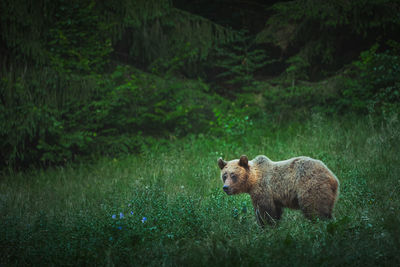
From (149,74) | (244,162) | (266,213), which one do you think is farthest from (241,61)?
(266,213)

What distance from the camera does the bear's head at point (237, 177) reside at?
14.0 ft

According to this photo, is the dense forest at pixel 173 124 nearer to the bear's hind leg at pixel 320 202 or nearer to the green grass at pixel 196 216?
Answer: the green grass at pixel 196 216

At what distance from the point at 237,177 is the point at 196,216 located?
79 centimetres

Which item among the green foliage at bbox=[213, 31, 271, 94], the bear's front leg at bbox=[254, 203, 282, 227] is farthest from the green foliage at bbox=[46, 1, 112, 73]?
the bear's front leg at bbox=[254, 203, 282, 227]

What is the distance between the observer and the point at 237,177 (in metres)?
4.30

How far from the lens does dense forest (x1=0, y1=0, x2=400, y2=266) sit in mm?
3555

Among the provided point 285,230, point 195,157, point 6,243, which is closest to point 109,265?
point 6,243

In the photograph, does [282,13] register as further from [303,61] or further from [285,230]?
[285,230]

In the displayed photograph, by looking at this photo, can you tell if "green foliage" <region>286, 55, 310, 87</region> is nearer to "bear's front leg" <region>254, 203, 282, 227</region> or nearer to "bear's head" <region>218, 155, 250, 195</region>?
"bear's head" <region>218, 155, 250, 195</region>

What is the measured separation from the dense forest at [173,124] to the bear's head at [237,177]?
1.10ft

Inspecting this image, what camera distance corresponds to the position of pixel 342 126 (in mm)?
Result: 8414

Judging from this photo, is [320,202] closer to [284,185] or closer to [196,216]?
[284,185]

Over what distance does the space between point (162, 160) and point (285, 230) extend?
414 cm

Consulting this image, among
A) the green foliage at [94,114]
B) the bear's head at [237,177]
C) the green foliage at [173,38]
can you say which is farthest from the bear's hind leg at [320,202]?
the green foliage at [173,38]
